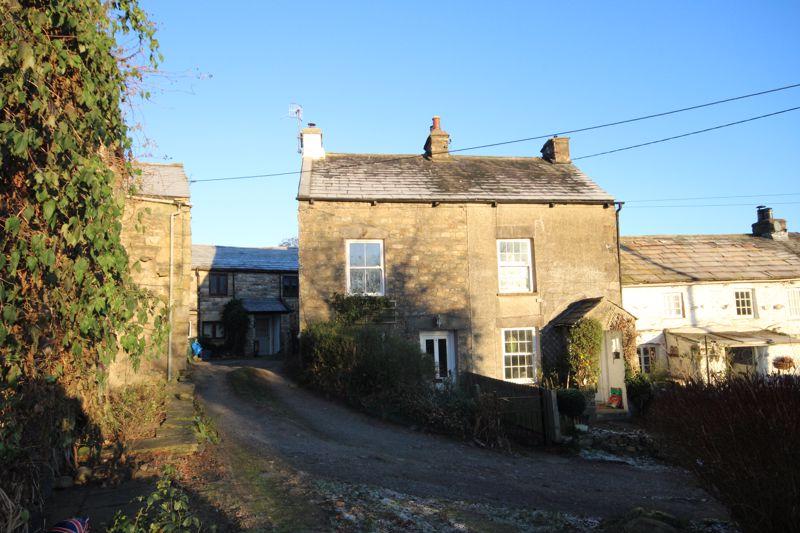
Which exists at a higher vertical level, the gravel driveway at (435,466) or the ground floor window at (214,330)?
the ground floor window at (214,330)

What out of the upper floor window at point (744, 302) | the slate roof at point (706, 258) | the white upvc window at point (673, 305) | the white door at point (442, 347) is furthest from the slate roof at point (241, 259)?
the upper floor window at point (744, 302)

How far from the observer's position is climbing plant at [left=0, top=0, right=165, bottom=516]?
4.16m

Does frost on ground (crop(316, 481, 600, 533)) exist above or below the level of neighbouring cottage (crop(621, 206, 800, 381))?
below

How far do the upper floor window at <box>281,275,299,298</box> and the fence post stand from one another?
21.7 m

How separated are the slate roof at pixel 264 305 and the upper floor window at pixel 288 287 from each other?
0.66m

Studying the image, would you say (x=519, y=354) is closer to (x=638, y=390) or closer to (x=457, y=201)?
(x=638, y=390)

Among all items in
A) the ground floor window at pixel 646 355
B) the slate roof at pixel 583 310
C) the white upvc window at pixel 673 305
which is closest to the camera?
the slate roof at pixel 583 310

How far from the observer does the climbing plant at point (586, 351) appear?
15.7 m

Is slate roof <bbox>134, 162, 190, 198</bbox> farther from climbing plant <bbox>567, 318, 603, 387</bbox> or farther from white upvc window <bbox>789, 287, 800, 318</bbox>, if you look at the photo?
white upvc window <bbox>789, 287, 800, 318</bbox>

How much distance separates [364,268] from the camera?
54.1 feet

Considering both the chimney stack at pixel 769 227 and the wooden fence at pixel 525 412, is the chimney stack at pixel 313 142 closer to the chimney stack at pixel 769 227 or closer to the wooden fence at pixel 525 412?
the wooden fence at pixel 525 412

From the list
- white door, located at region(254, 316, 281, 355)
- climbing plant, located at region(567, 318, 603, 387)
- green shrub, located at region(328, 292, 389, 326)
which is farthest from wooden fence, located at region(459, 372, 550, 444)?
white door, located at region(254, 316, 281, 355)

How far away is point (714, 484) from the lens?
5.19 meters

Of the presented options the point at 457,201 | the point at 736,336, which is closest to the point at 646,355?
the point at 736,336
